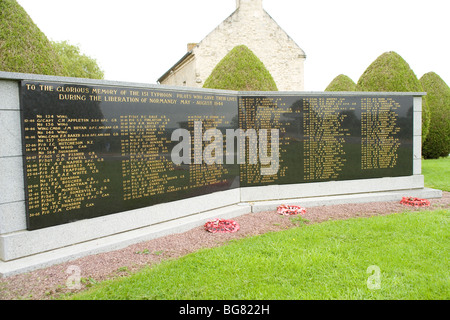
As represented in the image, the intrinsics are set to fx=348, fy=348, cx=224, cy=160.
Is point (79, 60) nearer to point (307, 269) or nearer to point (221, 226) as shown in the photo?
point (221, 226)

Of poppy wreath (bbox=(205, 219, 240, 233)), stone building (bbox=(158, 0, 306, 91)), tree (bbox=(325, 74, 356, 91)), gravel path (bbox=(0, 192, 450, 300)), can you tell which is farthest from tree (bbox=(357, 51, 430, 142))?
poppy wreath (bbox=(205, 219, 240, 233))

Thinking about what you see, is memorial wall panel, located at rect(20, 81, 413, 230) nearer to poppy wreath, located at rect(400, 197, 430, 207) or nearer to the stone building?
poppy wreath, located at rect(400, 197, 430, 207)

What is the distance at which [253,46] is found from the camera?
24.4m

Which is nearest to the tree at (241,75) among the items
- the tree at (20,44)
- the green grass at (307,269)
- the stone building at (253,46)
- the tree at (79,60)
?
the tree at (20,44)

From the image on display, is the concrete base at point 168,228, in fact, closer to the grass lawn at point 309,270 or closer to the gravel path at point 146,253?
the gravel path at point 146,253

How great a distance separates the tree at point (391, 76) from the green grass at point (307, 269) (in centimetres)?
1016

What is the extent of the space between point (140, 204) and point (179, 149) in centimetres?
147

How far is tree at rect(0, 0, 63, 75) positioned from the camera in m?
6.93

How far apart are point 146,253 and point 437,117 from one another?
71.8 feet

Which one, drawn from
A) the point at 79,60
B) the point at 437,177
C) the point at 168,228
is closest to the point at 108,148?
the point at 168,228

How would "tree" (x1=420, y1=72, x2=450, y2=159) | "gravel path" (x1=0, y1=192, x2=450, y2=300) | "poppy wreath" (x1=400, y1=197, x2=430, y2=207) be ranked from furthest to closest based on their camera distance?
"tree" (x1=420, y1=72, x2=450, y2=159) < "poppy wreath" (x1=400, y1=197, x2=430, y2=207) < "gravel path" (x1=0, y1=192, x2=450, y2=300)

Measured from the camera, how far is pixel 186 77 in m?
27.0

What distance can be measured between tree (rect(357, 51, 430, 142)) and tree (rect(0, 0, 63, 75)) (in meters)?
13.4

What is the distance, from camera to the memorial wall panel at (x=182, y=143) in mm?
5832
